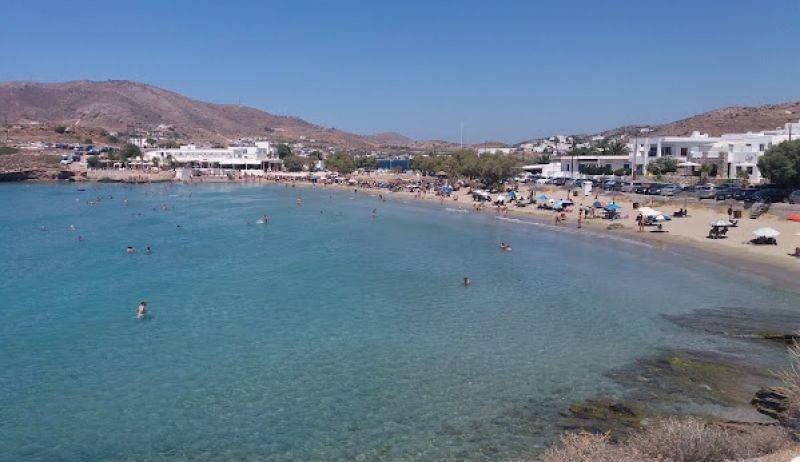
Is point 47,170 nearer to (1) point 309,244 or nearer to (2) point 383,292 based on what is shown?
(1) point 309,244

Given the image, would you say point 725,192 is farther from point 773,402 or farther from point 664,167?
point 773,402

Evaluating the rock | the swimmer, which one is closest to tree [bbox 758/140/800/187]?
the rock

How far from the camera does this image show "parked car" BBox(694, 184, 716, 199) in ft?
145

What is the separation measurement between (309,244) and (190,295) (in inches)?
549

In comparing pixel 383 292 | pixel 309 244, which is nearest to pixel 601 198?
pixel 309 244

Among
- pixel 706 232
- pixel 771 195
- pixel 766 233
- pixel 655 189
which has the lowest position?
pixel 706 232

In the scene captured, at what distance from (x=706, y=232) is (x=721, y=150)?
2532cm

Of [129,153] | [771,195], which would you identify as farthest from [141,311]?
[129,153]

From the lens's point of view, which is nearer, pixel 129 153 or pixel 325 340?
pixel 325 340

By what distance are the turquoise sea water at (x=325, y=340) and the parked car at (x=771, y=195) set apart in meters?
10.8

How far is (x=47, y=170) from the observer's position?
108562 mm

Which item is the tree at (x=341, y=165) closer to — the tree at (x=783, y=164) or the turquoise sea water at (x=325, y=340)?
the turquoise sea water at (x=325, y=340)

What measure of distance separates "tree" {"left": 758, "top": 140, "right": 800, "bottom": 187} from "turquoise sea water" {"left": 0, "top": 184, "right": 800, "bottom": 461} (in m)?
11.9

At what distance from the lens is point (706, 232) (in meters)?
36.3
